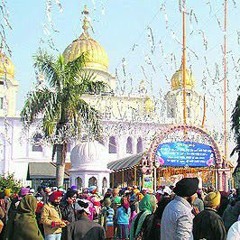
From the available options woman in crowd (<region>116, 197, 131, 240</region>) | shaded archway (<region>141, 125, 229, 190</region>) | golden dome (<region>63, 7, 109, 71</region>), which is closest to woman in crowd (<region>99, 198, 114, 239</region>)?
woman in crowd (<region>116, 197, 131, 240</region>)

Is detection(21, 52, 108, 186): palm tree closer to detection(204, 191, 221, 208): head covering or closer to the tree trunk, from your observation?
the tree trunk

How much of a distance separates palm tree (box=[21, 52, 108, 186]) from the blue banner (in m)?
5.32

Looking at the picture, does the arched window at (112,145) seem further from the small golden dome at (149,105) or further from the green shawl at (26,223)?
the green shawl at (26,223)

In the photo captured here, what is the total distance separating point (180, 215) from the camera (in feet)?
17.4

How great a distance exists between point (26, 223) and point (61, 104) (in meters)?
14.0

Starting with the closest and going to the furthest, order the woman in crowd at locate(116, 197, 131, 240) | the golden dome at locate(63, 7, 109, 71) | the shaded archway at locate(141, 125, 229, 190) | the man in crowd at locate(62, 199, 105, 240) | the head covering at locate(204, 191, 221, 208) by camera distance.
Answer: the head covering at locate(204, 191, 221, 208), the man in crowd at locate(62, 199, 105, 240), the woman in crowd at locate(116, 197, 131, 240), the shaded archway at locate(141, 125, 229, 190), the golden dome at locate(63, 7, 109, 71)

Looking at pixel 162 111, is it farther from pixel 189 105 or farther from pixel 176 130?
pixel 176 130

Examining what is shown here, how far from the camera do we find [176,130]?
2598 centimetres

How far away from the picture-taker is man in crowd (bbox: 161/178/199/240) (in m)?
5.29

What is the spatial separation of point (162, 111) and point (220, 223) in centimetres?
4606

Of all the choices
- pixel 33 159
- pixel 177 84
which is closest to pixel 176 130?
pixel 33 159

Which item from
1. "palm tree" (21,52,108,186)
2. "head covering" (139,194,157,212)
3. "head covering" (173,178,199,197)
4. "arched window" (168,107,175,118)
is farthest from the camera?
"arched window" (168,107,175,118)

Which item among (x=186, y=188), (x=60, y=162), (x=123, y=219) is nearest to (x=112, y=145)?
(x=60, y=162)

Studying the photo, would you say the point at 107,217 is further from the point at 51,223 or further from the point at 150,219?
the point at 150,219
